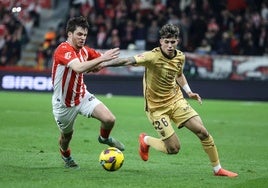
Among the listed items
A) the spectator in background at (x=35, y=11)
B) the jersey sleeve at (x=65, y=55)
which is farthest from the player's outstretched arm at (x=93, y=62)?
the spectator in background at (x=35, y=11)

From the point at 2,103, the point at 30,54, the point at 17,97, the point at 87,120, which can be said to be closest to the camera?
the point at 87,120

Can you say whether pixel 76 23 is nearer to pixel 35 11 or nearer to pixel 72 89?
pixel 72 89

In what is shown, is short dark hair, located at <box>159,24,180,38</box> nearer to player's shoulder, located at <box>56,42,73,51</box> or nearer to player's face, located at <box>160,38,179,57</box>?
player's face, located at <box>160,38,179,57</box>

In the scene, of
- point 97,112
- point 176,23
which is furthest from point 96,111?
point 176,23

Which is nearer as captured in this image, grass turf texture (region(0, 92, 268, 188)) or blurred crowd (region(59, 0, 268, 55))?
grass turf texture (region(0, 92, 268, 188))

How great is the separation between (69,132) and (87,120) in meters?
7.68

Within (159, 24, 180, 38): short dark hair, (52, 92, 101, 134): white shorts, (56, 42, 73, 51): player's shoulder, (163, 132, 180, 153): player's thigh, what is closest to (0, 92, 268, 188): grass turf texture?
(163, 132, 180, 153): player's thigh

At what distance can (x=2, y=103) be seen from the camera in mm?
21016

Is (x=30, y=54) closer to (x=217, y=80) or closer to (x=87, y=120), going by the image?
(x=217, y=80)

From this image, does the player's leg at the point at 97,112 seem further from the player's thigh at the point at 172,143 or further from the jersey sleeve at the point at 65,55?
the player's thigh at the point at 172,143

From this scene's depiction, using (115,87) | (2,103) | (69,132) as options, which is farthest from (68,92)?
(115,87)

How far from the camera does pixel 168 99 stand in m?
10.0

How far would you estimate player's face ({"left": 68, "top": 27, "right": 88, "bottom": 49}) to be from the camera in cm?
973

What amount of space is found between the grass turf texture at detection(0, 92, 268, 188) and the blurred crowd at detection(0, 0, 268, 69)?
544 centimetres
